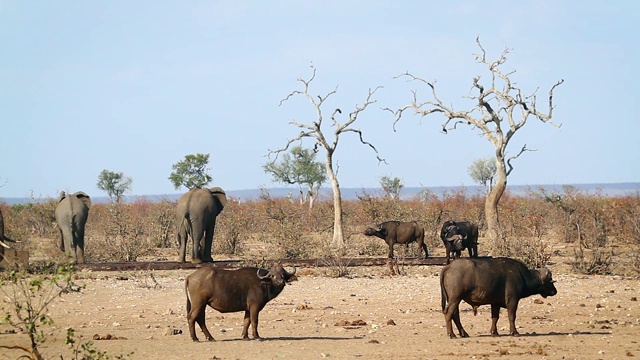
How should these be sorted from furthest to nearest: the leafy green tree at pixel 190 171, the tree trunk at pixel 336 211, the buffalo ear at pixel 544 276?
the leafy green tree at pixel 190 171 < the tree trunk at pixel 336 211 < the buffalo ear at pixel 544 276

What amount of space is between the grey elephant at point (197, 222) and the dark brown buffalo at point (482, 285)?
42.4 feet

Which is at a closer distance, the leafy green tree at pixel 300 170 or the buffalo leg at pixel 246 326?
the buffalo leg at pixel 246 326

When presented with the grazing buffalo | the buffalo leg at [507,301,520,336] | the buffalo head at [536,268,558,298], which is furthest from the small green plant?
the grazing buffalo

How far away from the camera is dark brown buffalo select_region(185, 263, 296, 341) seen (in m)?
13.8

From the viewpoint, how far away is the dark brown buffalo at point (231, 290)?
45.4ft

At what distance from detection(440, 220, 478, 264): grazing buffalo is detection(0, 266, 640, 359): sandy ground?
1.60 m

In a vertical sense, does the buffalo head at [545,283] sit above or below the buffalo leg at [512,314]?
above

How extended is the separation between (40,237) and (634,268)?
22.2 meters

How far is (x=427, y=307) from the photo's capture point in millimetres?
18000

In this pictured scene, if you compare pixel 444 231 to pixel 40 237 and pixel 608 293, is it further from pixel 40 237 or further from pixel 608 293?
pixel 40 237

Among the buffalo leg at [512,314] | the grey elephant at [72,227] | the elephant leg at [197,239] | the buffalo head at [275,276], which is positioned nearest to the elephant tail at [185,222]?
the elephant leg at [197,239]

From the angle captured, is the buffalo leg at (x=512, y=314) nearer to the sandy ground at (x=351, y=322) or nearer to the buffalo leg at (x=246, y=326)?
the sandy ground at (x=351, y=322)

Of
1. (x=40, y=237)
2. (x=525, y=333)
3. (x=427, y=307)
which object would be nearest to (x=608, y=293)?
(x=427, y=307)

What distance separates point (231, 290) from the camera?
1392 cm
